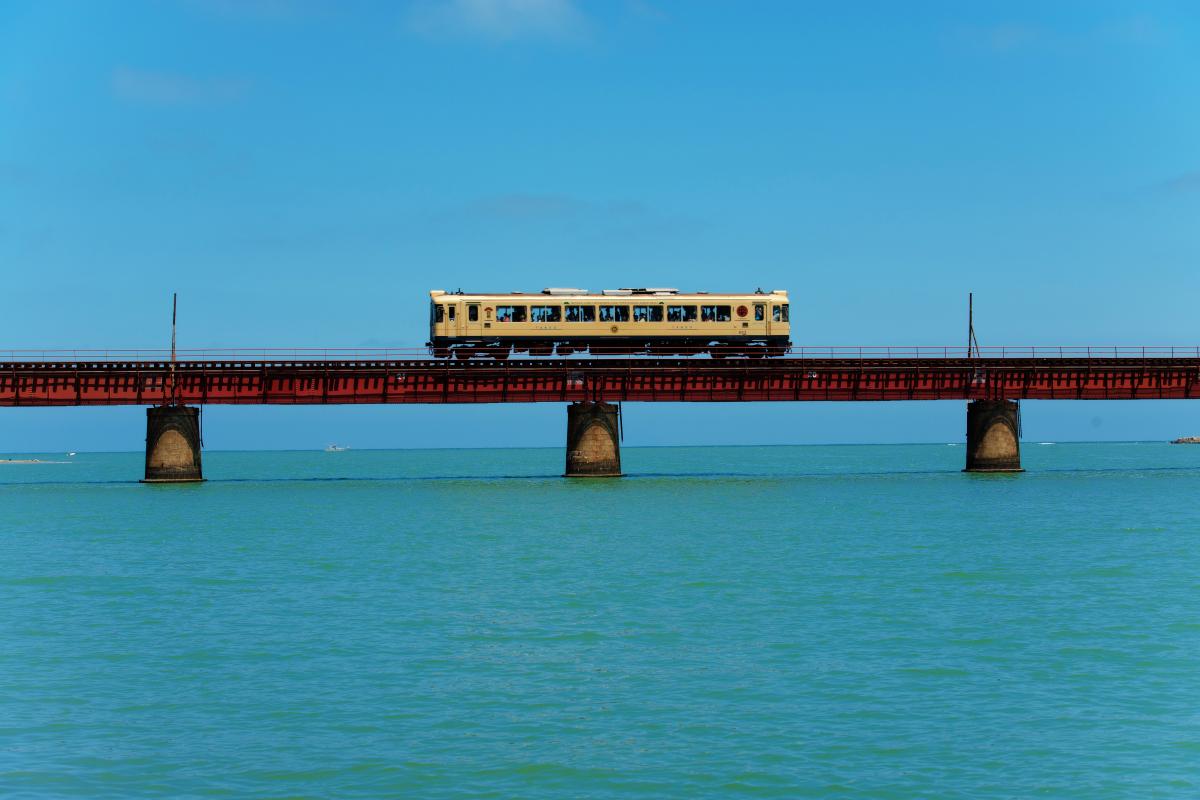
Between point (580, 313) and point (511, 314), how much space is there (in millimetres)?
3253

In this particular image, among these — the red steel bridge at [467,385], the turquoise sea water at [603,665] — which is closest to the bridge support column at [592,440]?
the red steel bridge at [467,385]

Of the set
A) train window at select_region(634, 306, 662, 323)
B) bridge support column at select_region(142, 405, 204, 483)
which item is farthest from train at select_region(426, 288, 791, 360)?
bridge support column at select_region(142, 405, 204, 483)

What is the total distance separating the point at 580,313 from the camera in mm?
61062

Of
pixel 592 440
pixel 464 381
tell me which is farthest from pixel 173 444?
pixel 592 440

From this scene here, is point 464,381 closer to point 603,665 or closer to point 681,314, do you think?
point 681,314

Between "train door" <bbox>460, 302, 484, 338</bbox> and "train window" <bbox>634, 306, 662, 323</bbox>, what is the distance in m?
7.36

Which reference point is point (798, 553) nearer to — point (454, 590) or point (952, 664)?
point (454, 590)

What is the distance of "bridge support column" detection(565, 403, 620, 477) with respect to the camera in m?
65.2

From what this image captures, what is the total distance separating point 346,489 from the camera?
233 feet

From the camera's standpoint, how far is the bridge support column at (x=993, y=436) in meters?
70.1

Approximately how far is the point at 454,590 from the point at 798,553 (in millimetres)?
10826

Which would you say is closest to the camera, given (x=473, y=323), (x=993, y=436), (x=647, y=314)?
(x=473, y=323)

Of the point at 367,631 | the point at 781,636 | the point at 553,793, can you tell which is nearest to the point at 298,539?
the point at 367,631

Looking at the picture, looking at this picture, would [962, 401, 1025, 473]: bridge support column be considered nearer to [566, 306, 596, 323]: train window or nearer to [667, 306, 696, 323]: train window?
[667, 306, 696, 323]: train window
